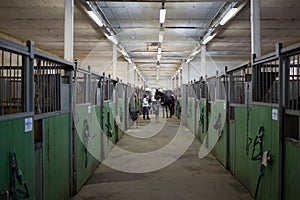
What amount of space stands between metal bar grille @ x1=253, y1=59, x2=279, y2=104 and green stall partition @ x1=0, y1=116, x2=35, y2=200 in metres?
2.55

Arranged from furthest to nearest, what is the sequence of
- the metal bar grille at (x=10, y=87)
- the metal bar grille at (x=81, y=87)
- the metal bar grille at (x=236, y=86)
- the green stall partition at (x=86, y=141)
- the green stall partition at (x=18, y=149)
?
the metal bar grille at (x=236, y=86)
the metal bar grille at (x=81, y=87)
the green stall partition at (x=86, y=141)
the metal bar grille at (x=10, y=87)
the green stall partition at (x=18, y=149)

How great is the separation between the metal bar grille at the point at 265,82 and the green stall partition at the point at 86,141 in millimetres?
2376

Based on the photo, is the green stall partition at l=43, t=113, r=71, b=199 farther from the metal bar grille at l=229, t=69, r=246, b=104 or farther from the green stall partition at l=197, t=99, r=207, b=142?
the green stall partition at l=197, t=99, r=207, b=142

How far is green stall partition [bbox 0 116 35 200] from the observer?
84.4 inches

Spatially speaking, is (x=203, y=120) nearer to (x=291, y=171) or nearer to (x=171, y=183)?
(x=171, y=183)

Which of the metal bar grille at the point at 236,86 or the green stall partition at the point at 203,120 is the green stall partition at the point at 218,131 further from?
the green stall partition at the point at 203,120

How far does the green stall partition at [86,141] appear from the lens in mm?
4309

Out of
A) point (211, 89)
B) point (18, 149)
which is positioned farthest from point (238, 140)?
point (18, 149)

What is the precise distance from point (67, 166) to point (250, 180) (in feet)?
7.82

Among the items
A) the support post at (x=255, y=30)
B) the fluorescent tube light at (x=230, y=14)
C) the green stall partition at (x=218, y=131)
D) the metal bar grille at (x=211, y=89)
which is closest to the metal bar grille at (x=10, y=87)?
the support post at (x=255, y=30)

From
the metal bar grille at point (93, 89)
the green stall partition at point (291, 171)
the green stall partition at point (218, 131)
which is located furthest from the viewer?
the green stall partition at point (218, 131)

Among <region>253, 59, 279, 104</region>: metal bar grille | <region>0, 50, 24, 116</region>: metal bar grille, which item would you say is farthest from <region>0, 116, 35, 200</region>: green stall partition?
<region>253, 59, 279, 104</region>: metal bar grille

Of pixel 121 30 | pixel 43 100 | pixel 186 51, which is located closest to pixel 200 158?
pixel 43 100

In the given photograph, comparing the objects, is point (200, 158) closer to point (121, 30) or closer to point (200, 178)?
Result: point (200, 178)
